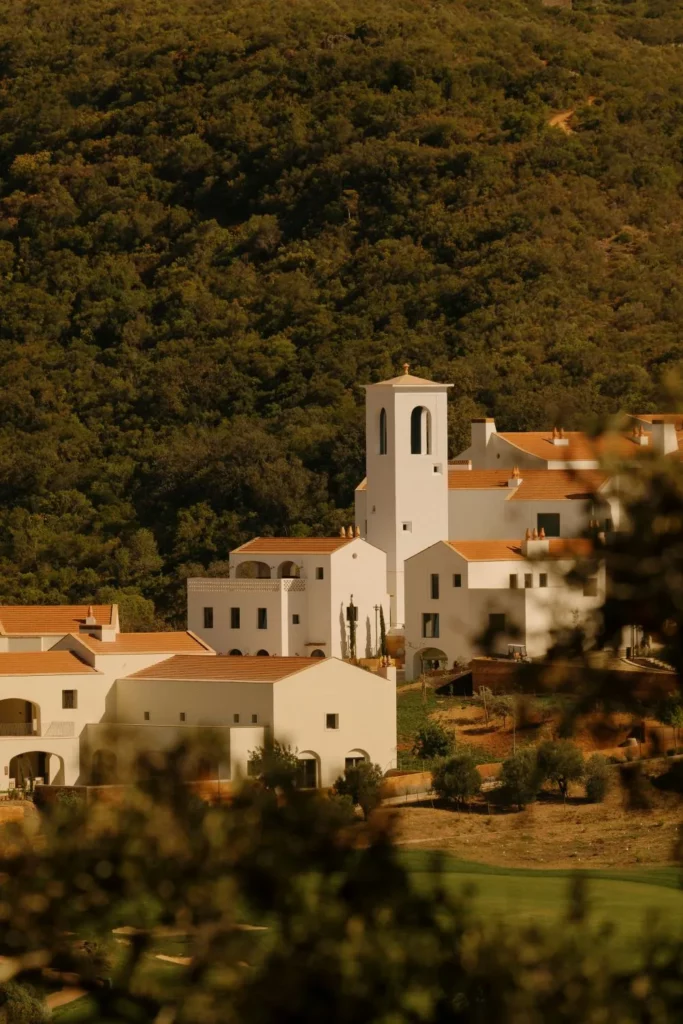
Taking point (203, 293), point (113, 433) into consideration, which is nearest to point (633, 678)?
point (113, 433)

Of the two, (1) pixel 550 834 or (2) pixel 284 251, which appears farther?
(2) pixel 284 251

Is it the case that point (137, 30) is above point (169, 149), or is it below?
above

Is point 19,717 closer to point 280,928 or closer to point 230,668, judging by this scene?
point 230,668

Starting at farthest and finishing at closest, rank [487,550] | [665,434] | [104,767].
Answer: [665,434] < [487,550] < [104,767]

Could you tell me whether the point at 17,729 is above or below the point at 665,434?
below

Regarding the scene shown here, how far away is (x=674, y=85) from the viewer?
86.3 m

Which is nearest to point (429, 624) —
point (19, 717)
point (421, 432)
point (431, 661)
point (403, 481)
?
point (431, 661)

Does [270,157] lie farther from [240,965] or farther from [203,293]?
[240,965]

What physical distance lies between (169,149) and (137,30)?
11863 mm

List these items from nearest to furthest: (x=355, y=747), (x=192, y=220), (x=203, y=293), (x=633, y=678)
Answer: (x=633, y=678) → (x=355, y=747) → (x=203, y=293) → (x=192, y=220)

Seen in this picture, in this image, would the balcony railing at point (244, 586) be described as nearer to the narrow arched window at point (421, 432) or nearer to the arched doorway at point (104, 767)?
the narrow arched window at point (421, 432)

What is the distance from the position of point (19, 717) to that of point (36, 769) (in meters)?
1.32

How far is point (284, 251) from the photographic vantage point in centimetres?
7981

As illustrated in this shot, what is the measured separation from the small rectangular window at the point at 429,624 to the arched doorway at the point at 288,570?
255 centimetres
